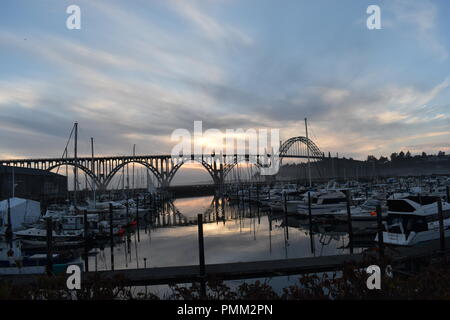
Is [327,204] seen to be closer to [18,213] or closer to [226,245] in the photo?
[226,245]

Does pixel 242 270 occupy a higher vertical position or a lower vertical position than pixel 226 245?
higher

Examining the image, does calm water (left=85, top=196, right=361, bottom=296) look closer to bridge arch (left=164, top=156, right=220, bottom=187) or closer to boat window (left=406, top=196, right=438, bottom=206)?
boat window (left=406, top=196, right=438, bottom=206)

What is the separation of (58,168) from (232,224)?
9543 centimetres

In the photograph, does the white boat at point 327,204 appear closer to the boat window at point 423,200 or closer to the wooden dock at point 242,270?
the boat window at point 423,200

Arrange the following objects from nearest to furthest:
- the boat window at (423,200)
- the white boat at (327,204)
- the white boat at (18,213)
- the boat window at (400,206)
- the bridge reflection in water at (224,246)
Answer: the boat window at (400,206) → the boat window at (423,200) → the bridge reflection in water at (224,246) → the white boat at (18,213) → the white boat at (327,204)

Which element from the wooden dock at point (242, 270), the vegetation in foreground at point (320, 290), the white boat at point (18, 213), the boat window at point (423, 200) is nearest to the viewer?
the vegetation in foreground at point (320, 290)

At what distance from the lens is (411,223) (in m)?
21.8

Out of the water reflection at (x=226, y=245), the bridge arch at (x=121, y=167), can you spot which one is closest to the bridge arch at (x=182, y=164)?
the bridge arch at (x=121, y=167)

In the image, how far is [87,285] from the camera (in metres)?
8.29

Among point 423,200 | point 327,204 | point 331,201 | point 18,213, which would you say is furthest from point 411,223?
point 18,213

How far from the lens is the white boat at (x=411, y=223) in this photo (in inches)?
829

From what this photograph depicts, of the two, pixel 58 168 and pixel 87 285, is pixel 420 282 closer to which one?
pixel 87 285
